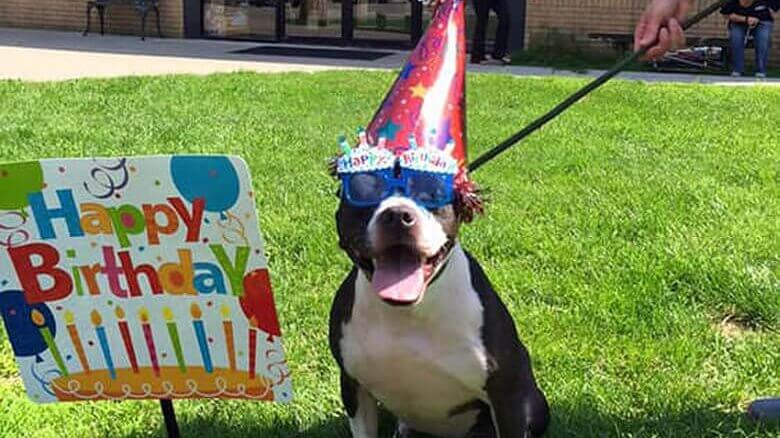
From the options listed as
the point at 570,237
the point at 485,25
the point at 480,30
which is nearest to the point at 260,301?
the point at 570,237

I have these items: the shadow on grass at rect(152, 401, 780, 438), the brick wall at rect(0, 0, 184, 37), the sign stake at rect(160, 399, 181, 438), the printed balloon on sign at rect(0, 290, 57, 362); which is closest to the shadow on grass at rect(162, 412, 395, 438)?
the shadow on grass at rect(152, 401, 780, 438)

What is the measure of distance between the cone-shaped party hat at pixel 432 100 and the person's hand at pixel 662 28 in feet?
2.08

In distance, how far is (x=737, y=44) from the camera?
11711 millimetres

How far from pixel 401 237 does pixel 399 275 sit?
103 millimetres

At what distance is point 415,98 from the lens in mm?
2281

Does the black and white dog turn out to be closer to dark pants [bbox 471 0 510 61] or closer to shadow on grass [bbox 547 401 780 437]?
shadow on grass [bbox 547 401 780 437]

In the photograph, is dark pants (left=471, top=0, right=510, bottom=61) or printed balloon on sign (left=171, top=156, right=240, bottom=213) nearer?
printed balloon on sign (left=171, top=156, right=240, bottom=213)

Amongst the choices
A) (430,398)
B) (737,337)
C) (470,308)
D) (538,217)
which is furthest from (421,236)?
(538,217)

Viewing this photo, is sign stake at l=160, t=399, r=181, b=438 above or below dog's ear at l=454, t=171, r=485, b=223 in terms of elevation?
below

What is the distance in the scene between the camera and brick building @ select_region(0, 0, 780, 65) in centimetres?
1380

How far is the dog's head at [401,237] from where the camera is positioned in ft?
6.64

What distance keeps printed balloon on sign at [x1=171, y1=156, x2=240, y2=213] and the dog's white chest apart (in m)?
0.40

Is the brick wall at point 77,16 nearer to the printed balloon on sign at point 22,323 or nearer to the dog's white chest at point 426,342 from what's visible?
the printed balloon on sign at point 22,323

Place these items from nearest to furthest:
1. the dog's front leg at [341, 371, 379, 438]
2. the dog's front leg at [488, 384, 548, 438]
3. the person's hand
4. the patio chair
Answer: the dog's front leg at [488, 384, 548, 438]
the dog's front leg at [341, 371, 379, 438]
the person's hand
the patio chair
